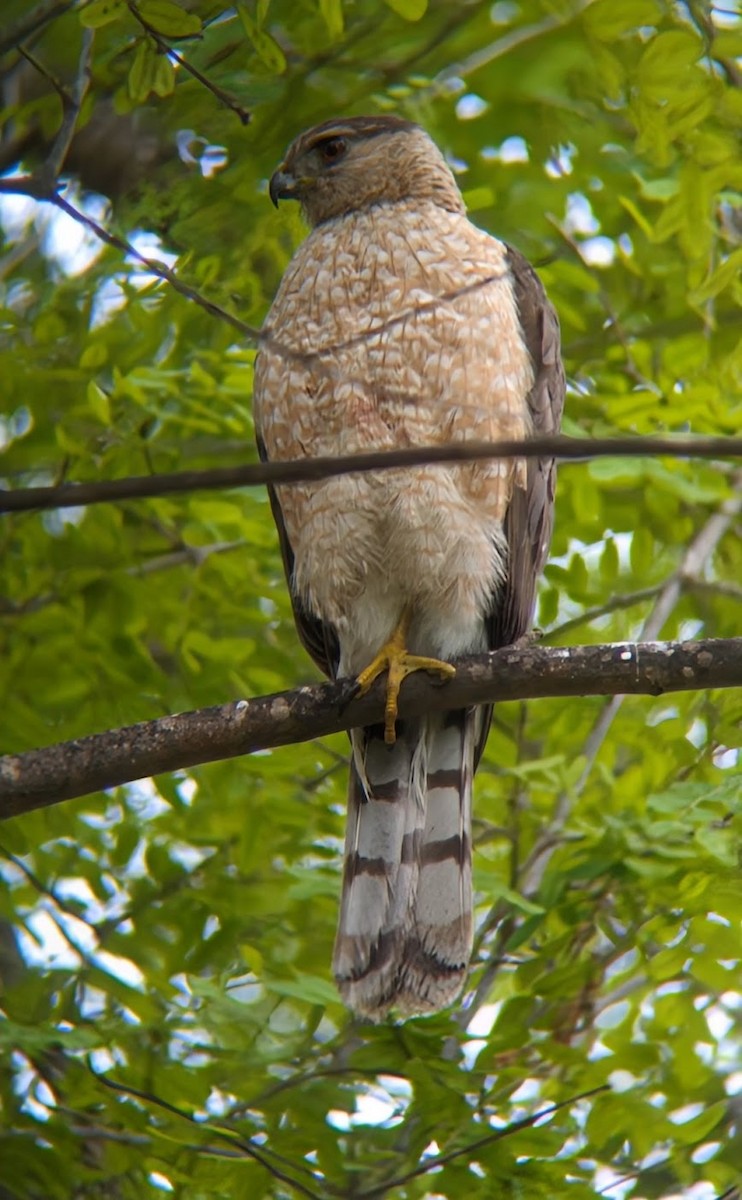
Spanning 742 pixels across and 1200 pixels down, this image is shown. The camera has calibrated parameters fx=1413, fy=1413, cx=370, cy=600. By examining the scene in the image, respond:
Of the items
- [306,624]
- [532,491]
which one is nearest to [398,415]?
[532,491]

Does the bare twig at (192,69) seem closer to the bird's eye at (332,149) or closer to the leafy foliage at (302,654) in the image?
the leafy foliage at (302,654)

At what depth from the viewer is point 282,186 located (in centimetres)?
422

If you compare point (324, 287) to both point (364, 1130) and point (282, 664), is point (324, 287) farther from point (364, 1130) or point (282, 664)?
point (364, 1130)

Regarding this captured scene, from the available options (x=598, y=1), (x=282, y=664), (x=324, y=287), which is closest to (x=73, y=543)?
(x=282, y=664)

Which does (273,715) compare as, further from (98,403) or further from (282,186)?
(282,186)

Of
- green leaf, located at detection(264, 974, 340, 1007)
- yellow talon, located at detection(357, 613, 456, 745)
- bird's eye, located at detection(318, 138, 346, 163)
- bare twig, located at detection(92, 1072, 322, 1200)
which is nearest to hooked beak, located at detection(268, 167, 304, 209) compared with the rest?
bird's eye, located at detection(318, 138, 346, 163)

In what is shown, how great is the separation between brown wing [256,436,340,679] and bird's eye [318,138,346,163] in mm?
969

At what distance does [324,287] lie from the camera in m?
3.78

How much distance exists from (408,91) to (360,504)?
156 cm

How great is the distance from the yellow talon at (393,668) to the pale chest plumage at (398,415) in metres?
0.10

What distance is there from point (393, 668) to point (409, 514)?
1.29ft

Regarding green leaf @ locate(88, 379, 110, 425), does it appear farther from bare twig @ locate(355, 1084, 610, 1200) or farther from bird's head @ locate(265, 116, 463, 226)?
bare twig @ locate(355, 1084, 610, 1200)

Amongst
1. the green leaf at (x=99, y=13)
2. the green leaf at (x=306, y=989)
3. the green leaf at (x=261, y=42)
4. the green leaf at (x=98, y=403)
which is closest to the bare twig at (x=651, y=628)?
the green leaf at (x=306, y=989)

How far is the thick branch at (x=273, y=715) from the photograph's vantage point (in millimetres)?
2701
